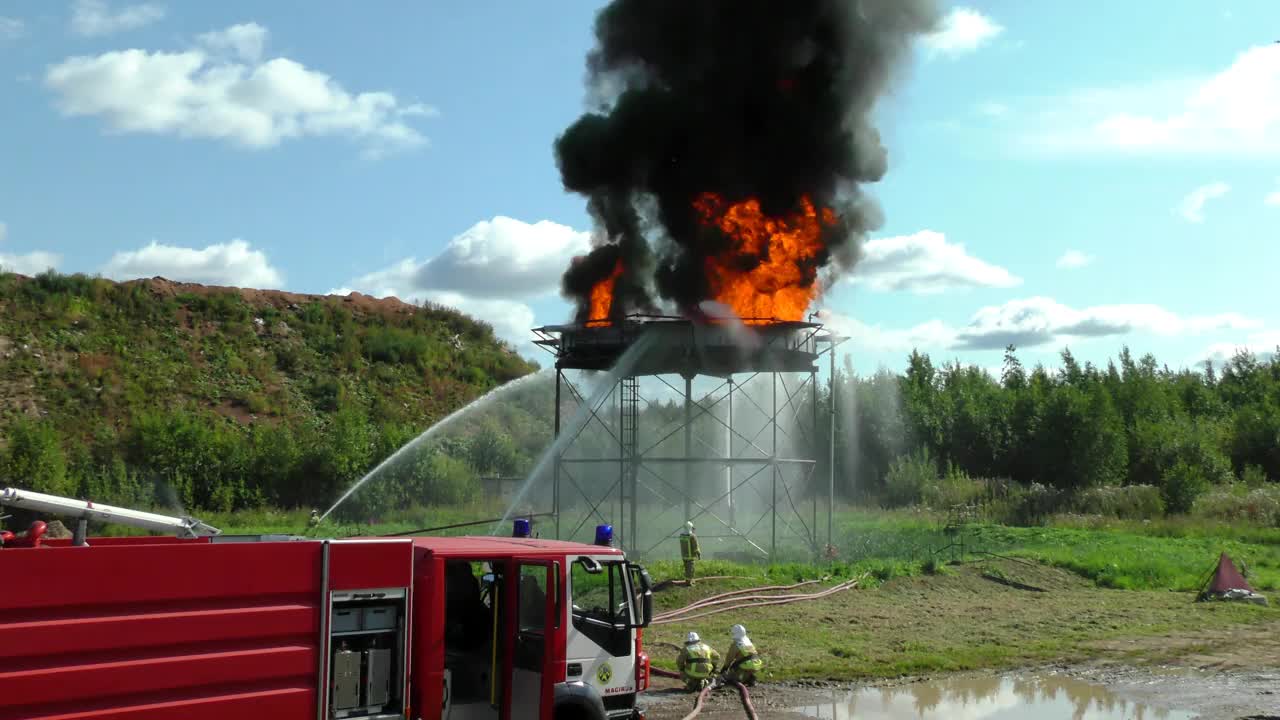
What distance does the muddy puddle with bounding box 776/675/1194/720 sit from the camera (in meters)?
14.3

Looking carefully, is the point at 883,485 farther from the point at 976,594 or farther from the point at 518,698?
the point at 518,698

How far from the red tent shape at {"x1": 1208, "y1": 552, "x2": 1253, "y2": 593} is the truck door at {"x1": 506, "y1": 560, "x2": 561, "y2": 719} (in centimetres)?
2142

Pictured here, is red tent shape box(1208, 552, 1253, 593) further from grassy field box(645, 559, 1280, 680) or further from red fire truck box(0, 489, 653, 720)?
red fire truck box(0, 489, 653, 720)

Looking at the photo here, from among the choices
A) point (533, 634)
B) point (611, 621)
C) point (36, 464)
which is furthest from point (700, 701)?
point (36, 464)

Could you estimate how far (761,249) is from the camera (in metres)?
30.7

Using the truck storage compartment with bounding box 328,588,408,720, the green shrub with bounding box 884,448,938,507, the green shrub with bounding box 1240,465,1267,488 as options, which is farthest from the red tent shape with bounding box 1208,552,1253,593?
the green shrub with bounding box 1240,465,1267,488

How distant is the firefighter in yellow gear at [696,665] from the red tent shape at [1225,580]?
16.3m

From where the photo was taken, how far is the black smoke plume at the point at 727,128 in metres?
30.7

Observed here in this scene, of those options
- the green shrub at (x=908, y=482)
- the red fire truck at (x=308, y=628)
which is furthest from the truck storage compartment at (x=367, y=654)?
the green shrub at (x=908, y=482)

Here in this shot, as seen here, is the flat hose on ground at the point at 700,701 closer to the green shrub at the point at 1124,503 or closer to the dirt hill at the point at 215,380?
the dirt hill at the point at 215,380

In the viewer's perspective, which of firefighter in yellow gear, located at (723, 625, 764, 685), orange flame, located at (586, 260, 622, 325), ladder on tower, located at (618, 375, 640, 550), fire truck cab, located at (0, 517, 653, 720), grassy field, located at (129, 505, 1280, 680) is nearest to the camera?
fire truck cab, located at (0, 517, 653, 720)

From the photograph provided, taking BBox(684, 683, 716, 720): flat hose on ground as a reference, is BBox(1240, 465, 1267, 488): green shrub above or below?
above

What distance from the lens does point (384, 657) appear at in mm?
8766

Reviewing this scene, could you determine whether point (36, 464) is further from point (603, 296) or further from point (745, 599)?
point (745, 599)
